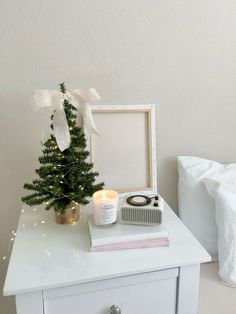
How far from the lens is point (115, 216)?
77 centimetres

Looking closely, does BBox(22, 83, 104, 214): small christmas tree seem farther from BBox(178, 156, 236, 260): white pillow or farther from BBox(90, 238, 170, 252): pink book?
BBox(178, 156, 236, 260): white pillow

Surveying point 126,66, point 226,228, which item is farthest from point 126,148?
point 226,228

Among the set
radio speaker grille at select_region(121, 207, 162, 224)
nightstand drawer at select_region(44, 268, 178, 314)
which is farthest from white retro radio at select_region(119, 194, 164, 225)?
nightstand drawer at select_region(44, 268, 178, 314)

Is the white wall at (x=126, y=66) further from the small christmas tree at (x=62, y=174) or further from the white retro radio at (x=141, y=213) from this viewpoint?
the white retro radio at (x=141, y=213)

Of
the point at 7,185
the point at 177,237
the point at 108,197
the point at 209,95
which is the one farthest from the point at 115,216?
the point at 209,95

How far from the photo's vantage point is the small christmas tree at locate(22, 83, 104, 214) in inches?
31.1

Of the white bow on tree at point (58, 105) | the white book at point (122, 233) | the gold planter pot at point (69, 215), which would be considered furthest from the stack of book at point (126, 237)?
the white bow on tree at point (58, 105)

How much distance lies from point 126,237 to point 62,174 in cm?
25

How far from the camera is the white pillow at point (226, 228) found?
93 centimetres

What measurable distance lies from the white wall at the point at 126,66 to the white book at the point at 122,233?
1.31 ft

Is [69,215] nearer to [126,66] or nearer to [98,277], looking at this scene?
[98,277]

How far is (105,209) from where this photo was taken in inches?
29.4

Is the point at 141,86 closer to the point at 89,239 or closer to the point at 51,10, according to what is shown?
the point at 51,10

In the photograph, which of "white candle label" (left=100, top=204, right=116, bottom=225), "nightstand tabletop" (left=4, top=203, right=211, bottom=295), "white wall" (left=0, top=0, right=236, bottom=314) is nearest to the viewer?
"nightstand tabletop" (left=4, top=203, right=211, bottom=295)
